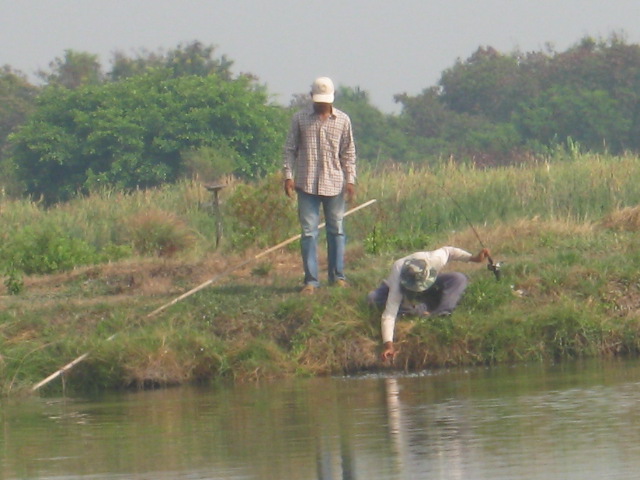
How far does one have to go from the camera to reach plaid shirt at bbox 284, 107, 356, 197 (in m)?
12.4

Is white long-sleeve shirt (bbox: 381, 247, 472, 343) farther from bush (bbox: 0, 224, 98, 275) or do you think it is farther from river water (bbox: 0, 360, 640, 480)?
bush (bbox: 0, 224, 98, 275)

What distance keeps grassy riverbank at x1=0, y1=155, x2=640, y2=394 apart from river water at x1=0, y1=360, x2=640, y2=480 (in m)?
0.38

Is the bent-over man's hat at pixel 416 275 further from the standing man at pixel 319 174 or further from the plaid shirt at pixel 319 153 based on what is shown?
the plaid shirt at pixel 319 153

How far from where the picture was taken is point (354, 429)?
8188 millimetres

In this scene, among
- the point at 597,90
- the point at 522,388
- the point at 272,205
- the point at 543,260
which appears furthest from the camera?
the point at 597,90

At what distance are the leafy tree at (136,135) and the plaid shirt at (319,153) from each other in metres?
21.3

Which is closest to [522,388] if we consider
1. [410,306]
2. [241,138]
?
[410,306]

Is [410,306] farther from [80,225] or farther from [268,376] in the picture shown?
[80,225]

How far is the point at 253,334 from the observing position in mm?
11750

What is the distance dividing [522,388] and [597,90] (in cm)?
3705

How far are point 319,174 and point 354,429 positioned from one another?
4.49 meters

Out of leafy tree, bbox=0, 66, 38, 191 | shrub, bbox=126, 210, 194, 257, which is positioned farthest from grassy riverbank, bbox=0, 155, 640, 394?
leafy tree, bbox=0, 66, 38, 191

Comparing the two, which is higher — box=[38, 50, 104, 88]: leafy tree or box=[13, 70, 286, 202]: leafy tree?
box=[38, 50, 104, 88]: leafy tree

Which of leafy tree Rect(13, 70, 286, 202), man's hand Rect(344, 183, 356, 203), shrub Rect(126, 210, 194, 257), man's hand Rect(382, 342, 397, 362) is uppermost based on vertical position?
leafy tree Rect(13, 70, 286, 202)
